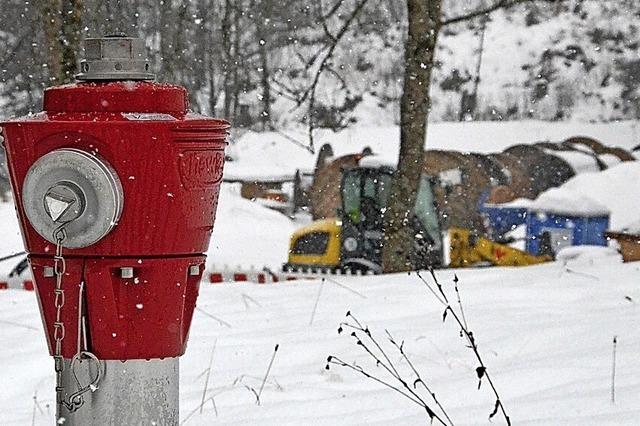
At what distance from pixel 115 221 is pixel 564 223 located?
16688 millimetres

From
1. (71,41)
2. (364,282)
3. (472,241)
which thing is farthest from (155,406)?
(472,241)

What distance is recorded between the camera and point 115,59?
191cm

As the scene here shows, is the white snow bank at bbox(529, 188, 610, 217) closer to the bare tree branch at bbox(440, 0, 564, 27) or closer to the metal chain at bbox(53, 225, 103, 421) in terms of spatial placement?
the bare tree branch at bbox(440, 0, 564, 27)

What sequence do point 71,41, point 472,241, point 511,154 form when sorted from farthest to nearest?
1. point 511,154
2. point 472,241
3. point 71,41

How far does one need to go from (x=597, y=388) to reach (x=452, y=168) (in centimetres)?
2056

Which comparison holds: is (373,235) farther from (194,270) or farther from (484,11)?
(194,270)

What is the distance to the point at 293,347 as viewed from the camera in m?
4.65

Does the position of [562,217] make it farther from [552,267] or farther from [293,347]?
[293,347]

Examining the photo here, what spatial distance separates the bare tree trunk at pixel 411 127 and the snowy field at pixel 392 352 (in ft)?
12.0

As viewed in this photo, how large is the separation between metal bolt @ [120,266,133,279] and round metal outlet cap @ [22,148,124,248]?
0.28 feet

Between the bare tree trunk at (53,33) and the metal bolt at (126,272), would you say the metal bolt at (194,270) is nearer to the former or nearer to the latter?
the metal bolt at (126,272)

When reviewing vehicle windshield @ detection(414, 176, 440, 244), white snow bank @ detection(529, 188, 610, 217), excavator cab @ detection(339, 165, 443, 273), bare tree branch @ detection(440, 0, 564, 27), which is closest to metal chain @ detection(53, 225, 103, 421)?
bare tree branch @ detection(440, 0, 564, 27)

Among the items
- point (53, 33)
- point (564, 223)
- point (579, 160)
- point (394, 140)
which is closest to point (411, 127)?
point (53, 33)

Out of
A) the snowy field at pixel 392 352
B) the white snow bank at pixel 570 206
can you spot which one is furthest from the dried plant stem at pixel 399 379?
the white snow bank at pixel 570 206
